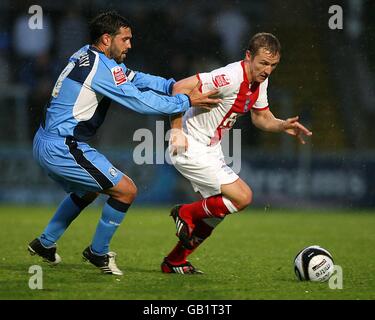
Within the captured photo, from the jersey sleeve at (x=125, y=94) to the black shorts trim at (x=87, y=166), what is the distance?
0.49m

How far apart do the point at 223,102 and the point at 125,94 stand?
37.3 inches

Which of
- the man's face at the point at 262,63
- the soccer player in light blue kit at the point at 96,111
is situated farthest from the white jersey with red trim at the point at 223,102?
the soccer player in light blue kit at the point at 96,111

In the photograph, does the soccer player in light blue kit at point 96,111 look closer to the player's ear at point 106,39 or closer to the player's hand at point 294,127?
the player's ear at point 106,39

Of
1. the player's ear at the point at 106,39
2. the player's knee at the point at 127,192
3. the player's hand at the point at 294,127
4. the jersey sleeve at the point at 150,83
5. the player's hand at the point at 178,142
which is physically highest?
the player's ear at the point at 106,39

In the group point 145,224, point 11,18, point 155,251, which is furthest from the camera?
point 11,18

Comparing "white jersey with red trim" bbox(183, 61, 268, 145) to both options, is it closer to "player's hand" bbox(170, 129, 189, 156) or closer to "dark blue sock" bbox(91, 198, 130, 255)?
"player's hand" bbox(170, 129, 189, 156)

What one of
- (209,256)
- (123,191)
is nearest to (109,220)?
(123,191)

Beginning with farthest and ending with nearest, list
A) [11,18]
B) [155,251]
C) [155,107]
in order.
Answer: [11,18]
[155,251]
[155,107]

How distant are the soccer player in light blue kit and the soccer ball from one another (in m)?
1.45

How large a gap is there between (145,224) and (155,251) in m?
2.71

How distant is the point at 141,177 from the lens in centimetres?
1325

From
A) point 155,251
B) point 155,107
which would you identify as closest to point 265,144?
point 155,251

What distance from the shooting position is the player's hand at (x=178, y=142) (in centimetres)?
725

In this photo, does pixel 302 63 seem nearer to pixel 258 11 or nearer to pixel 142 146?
Result: pixel 258 11
